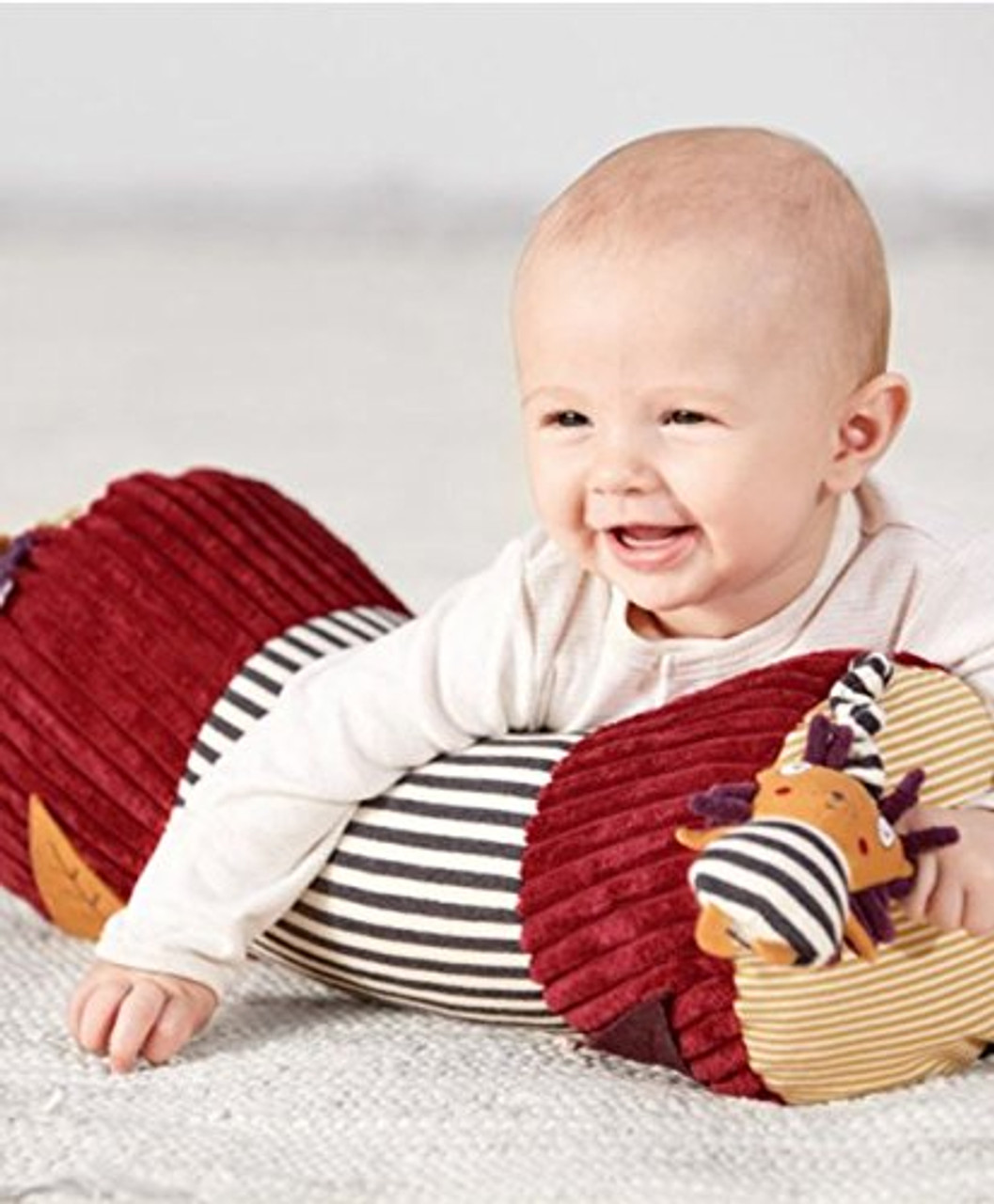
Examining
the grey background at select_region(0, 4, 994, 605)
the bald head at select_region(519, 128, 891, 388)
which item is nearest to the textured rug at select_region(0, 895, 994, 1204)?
the bald head at select_region(519, 128, 891, 388)

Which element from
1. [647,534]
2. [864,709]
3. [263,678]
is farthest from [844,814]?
[263,678]

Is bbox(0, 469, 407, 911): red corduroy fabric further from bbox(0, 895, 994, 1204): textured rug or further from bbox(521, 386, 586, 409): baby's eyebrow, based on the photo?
bbox(521, 386, 586, 409): baby's eyebrow

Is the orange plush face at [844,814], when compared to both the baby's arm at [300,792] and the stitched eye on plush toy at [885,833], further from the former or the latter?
the baby's arm at [300,792]

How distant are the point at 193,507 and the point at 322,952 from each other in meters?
0.35

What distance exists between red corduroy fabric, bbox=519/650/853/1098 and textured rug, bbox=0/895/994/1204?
4 centimetres

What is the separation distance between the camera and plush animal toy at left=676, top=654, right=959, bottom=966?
123 cm

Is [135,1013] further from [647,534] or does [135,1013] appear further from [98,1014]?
[647,534]

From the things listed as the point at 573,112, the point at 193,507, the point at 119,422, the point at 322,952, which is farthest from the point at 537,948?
the point at 573,112

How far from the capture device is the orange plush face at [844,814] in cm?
127

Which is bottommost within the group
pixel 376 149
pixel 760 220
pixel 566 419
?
pixel 566 419

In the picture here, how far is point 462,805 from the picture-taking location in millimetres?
1520

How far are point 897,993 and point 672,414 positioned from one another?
0.98 ft

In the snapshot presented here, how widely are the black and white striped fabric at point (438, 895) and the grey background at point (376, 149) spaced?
2.44 metres

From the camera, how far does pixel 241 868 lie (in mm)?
1551
